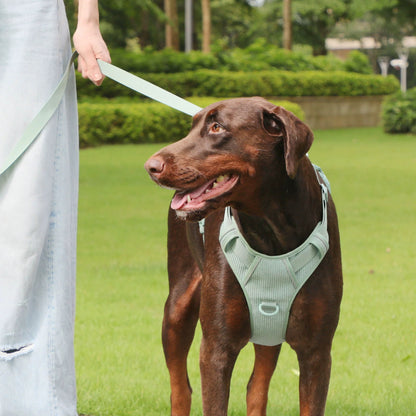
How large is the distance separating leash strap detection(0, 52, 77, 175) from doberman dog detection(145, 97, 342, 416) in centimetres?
53

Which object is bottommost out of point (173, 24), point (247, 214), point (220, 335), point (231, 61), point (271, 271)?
point (231, 61)

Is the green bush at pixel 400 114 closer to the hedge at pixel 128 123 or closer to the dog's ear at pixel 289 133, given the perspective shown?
the hedge at pixel 128 123

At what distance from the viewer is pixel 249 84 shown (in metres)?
28.3

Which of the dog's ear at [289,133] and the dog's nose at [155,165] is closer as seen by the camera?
the dog's nose at [155,165]

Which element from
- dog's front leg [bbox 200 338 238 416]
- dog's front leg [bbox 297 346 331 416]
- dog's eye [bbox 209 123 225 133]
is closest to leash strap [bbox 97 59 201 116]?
dog's eye [bbox 209 123 225 133]

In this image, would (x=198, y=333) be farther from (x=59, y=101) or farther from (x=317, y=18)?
(x=317, y=18)

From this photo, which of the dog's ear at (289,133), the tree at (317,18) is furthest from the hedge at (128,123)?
the tree at (317,18)

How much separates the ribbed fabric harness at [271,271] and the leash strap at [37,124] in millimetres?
810

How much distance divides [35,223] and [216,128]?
0.78 metres

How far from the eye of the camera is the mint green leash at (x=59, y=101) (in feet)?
10.2

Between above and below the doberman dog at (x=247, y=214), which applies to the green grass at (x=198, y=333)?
below

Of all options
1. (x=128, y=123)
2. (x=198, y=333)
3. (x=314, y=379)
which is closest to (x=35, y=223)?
(x=314, y=379)

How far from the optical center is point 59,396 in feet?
10.7

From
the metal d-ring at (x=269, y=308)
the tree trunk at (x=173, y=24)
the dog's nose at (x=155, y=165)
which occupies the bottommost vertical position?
the tree trunk at (x=173, y=24)
